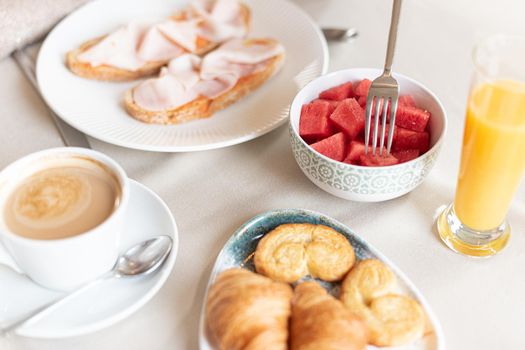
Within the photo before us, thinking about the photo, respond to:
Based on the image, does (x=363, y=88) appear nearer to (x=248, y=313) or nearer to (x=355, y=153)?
(x=355, y=153)

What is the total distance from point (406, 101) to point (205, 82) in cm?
49

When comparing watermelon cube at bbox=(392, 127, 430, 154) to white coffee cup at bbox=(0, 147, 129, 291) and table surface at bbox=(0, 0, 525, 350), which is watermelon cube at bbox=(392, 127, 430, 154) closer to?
table surface at bbox=(0, 0, 525, 350)

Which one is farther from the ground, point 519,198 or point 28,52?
point 28,52

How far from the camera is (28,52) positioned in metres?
1.49

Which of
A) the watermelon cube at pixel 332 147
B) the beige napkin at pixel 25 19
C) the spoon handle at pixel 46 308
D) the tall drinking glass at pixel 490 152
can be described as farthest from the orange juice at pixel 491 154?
the beige napkin at pixel 25 19

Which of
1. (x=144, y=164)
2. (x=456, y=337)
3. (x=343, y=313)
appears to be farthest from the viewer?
(x=144, y=164)

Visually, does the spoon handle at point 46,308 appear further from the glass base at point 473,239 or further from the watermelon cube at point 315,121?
the glass base at point 473,239

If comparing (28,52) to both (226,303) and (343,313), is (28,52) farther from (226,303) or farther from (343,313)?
(343,313)

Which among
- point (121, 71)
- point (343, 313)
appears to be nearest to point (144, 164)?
point (121, 71)

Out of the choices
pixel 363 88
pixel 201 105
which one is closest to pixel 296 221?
pixel 363 88

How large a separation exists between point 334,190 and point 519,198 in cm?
37

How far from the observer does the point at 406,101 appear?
1.09 metres

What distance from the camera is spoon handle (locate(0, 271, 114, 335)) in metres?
0.82

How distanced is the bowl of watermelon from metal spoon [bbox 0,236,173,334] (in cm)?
30
